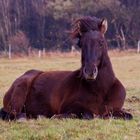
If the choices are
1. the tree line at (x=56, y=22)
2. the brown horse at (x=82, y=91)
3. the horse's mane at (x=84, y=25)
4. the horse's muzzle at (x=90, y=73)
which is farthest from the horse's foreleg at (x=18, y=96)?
the tree line at (x=56, y=22)

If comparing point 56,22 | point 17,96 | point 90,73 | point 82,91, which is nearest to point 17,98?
point 17,96

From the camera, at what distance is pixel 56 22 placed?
208 ft

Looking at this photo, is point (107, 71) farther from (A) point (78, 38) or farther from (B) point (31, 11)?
(B) point (31, 11)

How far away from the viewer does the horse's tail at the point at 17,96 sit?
8383 millimetres

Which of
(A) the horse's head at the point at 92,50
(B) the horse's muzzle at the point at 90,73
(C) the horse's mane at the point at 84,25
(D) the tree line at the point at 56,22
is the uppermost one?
(C) the horse's mane at the point at 84,25

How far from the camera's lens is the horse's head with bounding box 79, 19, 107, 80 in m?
7.22

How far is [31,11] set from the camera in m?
67.2

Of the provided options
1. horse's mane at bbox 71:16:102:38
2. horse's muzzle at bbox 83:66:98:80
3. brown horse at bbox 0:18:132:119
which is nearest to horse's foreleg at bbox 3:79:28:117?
brown horse at bbox 0:18:132:119

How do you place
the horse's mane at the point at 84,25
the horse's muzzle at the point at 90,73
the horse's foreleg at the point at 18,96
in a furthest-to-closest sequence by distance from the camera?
the horse's foreleg at the point at 18,96, the horse's mane at the point at 84,25, the horse's muzzle at the point at 90,73

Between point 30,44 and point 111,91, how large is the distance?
53.6m

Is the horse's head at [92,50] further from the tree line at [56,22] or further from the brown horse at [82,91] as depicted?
the tree line at [56,22]

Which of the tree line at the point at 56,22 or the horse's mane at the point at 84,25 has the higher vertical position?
the horse's mane at the point at 84,25

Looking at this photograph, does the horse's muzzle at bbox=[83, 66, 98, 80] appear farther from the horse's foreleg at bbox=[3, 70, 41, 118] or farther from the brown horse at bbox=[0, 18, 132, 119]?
the horse's foreleg at bbox=[3, 70, 41, 118]

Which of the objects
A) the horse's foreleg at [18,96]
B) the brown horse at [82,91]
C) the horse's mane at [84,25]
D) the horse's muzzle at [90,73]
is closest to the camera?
the horse's muzzle at [90,73]
